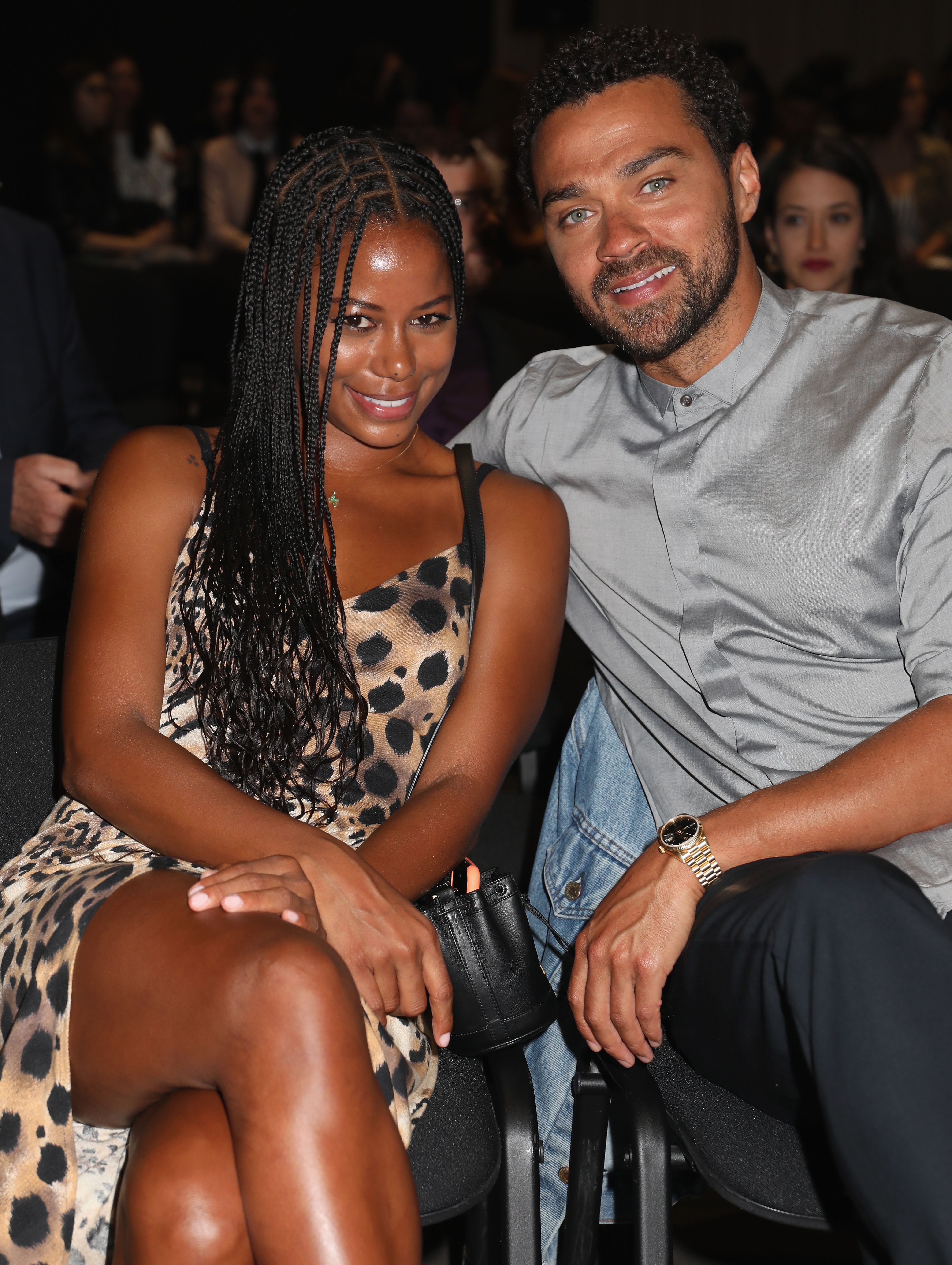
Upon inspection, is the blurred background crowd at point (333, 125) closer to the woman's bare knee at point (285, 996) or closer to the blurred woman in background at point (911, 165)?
the blurred woman in background at point (911, 165)

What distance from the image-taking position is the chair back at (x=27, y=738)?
1.62 metres

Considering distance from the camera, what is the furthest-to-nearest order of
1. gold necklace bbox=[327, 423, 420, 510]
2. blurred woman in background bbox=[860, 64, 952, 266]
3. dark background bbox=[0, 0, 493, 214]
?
dark background bbox=[0, 0, 493, 214]
blurred woman in background bbox=[860, 64, 952, 266]
gold necklace bbox=[327, 423, 420, 510]

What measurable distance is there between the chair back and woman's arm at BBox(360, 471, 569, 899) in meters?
0.47

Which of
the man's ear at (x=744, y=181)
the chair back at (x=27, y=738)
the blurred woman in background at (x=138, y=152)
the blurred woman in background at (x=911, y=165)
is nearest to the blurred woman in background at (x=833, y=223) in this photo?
the man's ear at (x=744, y=181)

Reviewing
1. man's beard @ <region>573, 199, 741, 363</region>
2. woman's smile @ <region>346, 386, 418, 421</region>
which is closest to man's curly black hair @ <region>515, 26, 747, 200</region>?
man's beard @ <region>573, 199, 741, 363</region>

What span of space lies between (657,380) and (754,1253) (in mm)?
1378

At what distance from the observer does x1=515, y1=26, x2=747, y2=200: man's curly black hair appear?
5.42 feet

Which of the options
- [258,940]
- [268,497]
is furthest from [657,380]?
[258,940]

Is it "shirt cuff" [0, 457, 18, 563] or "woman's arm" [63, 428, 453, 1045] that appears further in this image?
"shirt cuff" [0, 457, 18, 563]

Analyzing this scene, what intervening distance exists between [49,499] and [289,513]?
0.67 m

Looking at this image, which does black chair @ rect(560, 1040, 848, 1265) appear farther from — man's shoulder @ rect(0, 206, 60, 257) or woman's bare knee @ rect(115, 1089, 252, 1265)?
man's shoulder @ rect(0, 206, 60, 257)

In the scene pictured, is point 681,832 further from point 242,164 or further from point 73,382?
point 242,164

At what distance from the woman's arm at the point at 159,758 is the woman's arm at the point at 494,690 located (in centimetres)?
10

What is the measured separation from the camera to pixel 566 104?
166cm
